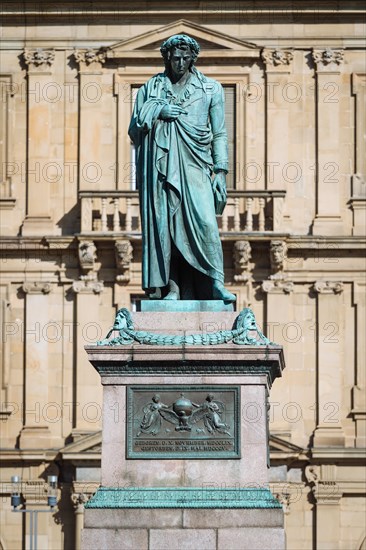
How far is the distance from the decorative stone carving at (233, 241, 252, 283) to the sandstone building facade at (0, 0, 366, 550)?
1.0 inches

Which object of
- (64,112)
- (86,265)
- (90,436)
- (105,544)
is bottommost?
(105,544)

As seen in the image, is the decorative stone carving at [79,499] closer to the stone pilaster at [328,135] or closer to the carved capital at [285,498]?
the carved capital at [285,498]

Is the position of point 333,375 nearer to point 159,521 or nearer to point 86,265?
point 86,265

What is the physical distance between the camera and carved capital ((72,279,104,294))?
140 ft

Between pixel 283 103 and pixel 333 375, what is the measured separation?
17.4ft

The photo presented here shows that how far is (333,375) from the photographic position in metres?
42.6

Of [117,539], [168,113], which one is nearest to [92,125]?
[168,113]

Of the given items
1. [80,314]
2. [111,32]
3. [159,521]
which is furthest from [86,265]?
[159,521]

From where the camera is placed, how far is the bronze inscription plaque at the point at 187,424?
17750 millimetres

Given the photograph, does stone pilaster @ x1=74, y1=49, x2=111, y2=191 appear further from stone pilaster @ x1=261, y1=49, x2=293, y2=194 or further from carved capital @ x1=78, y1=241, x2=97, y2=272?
Result: stone pilaster @ x1=261, y1=49, x2=293, y2=194

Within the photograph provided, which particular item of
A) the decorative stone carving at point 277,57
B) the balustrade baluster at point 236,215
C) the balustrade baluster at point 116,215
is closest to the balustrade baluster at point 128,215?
the balustrade baluster at point 116,215

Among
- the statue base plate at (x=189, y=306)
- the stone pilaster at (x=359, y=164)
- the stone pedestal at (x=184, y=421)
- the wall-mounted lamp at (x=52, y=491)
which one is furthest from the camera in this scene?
the stone pilaster at (x=359, y=164)

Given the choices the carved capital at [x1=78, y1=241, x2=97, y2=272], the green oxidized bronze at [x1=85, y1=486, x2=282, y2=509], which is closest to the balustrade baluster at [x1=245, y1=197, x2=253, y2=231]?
the carved capital at [x1=78, y1=241, x2=97, y2=272]

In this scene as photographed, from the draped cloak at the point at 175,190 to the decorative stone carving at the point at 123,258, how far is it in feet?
75.8
